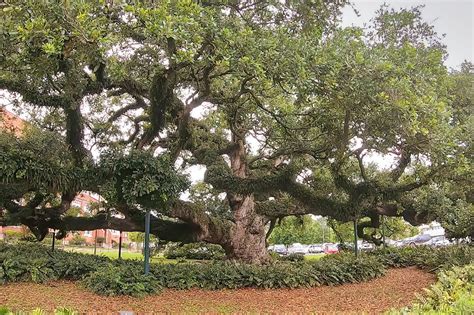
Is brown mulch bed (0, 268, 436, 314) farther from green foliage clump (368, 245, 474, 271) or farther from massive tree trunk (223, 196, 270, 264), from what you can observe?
massive tree trunk (223, 196, 270, 264)

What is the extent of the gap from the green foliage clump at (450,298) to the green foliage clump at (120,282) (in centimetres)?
562

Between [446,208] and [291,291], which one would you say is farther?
[446,208]

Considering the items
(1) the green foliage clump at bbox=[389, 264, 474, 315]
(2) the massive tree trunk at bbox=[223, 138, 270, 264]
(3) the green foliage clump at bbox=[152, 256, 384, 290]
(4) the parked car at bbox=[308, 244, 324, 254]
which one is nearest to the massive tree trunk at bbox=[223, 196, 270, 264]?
(2) the massive tree trunk at bbox=[223, 138, 270, 264]

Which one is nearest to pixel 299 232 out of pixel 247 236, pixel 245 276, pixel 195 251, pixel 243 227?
pixel 195 251

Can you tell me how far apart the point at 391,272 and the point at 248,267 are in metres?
5.83

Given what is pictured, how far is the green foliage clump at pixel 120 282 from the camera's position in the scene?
9.02 metres

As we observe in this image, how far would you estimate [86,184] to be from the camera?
33.7ft

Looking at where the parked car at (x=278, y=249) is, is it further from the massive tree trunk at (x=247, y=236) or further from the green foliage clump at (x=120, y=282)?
the green foliage clump at (x=120, y=282)

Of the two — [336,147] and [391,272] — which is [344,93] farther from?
[391,272]

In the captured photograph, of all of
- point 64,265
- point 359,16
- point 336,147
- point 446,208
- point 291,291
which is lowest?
point 291,291

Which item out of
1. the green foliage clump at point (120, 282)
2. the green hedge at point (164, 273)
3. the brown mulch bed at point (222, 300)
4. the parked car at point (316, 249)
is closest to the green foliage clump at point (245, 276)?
the green hedge at point (164, 273)

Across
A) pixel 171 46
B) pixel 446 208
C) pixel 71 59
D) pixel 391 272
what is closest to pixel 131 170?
pixel 71 59

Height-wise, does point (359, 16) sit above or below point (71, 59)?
above

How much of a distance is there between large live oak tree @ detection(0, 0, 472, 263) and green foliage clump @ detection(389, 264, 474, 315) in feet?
7.81
